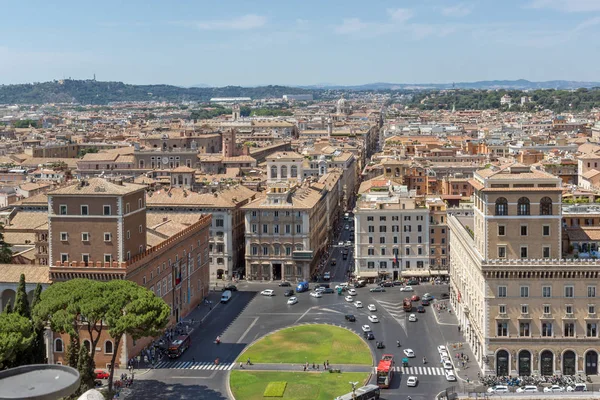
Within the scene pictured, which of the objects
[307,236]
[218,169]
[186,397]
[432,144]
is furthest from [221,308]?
[432,144]

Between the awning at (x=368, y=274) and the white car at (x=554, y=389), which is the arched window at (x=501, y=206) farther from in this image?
the awning at (x=368, y=274)

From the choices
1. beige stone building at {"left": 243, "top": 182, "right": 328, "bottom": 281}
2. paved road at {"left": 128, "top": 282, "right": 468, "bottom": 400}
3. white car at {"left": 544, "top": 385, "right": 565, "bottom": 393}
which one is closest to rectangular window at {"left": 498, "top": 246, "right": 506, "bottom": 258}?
paved road at {"left": 128, "top": 282, "right": 468, "bottom": 400}

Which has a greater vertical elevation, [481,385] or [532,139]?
[532,139]

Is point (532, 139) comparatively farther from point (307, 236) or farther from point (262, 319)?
point (262, 319)

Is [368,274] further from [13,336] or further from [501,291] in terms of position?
[13,336]

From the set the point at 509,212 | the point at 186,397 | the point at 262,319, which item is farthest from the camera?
the point at 262,319

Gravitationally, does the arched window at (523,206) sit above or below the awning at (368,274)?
above

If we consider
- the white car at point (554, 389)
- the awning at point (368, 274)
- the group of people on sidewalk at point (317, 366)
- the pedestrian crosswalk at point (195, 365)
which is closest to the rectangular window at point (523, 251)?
the white car at point (554, 389)
